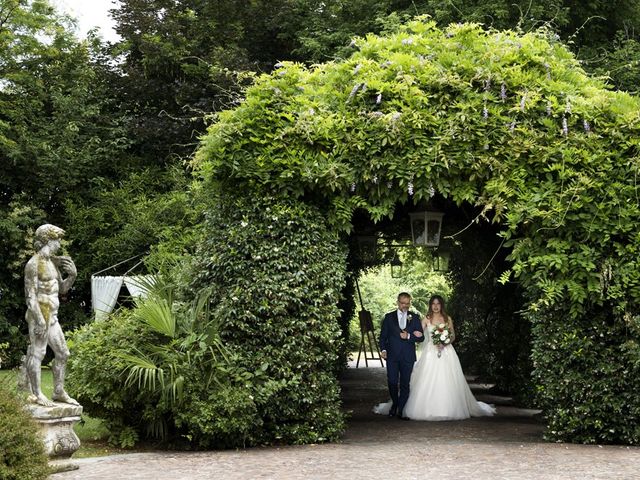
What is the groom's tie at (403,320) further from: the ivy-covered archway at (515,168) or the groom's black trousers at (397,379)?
the ivy-covered archway at (515,168)

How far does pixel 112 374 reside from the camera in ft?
30.5

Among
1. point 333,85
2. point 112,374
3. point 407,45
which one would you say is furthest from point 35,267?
point 407,45

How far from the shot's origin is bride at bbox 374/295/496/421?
A: 12.5 m

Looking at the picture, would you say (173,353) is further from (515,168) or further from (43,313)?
(515,168)

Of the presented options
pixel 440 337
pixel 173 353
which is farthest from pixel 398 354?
pixel 173 353

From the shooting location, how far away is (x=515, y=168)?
9828 mm

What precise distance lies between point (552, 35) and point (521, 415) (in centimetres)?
577

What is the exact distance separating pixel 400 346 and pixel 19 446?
6725mm

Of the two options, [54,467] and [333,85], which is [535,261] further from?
[54,467]

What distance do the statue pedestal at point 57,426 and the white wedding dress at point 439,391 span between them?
5684mm

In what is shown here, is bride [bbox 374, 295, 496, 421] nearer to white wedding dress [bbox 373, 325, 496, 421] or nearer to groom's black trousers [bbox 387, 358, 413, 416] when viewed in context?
white wedding dress [bbox 373, 325, 496, 421]

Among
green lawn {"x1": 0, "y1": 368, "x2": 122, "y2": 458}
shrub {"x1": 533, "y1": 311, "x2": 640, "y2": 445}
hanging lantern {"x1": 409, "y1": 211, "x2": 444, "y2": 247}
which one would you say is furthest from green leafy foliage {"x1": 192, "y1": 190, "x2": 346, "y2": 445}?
shrub {"x1": 533, "y1": 311, "x2": 640, "y2": 445}

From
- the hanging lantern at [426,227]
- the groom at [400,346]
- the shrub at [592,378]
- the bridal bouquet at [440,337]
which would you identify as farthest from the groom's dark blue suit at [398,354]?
the shrub at [592,378]

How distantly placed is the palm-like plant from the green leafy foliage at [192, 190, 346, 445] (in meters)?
0.22
